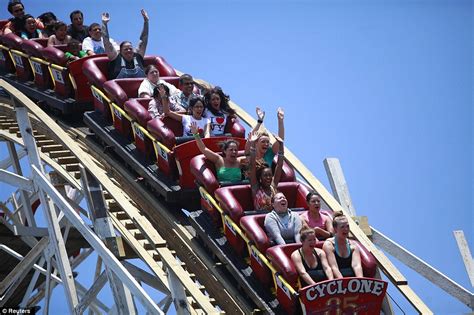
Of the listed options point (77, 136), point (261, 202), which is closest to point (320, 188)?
point (261, 202)

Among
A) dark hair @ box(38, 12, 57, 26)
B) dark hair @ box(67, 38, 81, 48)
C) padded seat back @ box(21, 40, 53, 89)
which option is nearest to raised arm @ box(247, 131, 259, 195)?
dark hair @ box(67, 38, 81, 48)

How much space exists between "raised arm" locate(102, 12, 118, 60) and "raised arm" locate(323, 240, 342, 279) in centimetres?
476

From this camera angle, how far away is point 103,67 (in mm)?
13672

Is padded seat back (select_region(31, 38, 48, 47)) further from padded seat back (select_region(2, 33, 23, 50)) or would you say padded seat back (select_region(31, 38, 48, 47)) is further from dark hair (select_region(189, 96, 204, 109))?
dark hair (select_region(189, 96, 204, 109))

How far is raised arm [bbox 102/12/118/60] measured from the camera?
1334 centimetres

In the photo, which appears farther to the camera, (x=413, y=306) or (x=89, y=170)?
(x=89, y=170)

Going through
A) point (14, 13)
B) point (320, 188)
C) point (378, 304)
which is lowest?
point (378, 304)

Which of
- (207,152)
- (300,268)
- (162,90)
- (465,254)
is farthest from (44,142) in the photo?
(465,254)

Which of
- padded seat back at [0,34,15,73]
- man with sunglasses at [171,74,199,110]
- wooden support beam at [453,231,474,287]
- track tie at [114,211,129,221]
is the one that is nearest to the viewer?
track tie at [114,211,129,221]

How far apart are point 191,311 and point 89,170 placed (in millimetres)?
1973

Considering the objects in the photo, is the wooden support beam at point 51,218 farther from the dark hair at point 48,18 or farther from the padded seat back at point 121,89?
the dark hair at point 48,18

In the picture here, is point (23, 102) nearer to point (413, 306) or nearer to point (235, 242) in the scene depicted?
point (235, 242)

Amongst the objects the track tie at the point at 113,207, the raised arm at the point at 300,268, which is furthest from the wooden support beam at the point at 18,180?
the raised arm at the point at 300,268

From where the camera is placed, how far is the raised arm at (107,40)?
1334 centimetres
